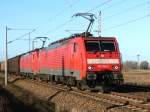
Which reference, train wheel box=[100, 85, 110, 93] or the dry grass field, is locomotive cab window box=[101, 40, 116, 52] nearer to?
train wheel box=[100, 85, 110, 93]

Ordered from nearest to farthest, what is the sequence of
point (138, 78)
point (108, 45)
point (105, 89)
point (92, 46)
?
1. point (105, 89)
2. point (92, 46)
3. point (108, 45)
4. point (138, 78)

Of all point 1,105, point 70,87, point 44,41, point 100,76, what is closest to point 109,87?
point 100,76

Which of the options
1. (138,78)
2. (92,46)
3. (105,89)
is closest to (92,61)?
(92,46)

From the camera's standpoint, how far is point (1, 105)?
16438 millimetres

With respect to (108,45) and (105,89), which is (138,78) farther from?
(105,89)

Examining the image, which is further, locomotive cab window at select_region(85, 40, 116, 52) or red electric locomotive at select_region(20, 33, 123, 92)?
locomotive cab window at select_region(85, 40, 116, 52)

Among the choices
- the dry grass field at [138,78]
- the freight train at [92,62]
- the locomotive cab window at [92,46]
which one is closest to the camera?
the freight train at [92,62]

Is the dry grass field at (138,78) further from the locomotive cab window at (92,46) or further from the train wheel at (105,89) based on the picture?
the train wheel at (105,89)

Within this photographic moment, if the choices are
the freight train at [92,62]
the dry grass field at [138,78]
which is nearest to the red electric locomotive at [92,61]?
the freight train at [92,62]

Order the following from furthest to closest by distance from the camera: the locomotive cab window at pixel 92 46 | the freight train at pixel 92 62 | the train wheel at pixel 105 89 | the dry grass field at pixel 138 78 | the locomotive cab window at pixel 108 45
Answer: the dry grass field at pixel 138 78
the locomotive cab window at pixel 108 45
the locomotive cab window at pixel 92 46
the freight train at pixel 92 62
the train wheel at pixel 105 89

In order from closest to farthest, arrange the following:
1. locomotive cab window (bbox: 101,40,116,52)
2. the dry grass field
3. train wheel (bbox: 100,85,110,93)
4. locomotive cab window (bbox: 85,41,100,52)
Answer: train wheel (bbox: 100,85,110,93)
locomotive cab window (bbox: 85,41,100,52)
locomotive cab window (bbox: 101,40,116,52)
the dry grass field

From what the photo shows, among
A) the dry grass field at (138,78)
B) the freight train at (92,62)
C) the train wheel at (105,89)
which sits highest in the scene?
the freight train at (92,62)

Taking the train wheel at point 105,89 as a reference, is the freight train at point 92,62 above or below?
above

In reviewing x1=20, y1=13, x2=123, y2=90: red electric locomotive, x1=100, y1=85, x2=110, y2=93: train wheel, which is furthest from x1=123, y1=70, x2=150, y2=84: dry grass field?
x1=100, y1=85, x2=110, y2=93: train wheel
